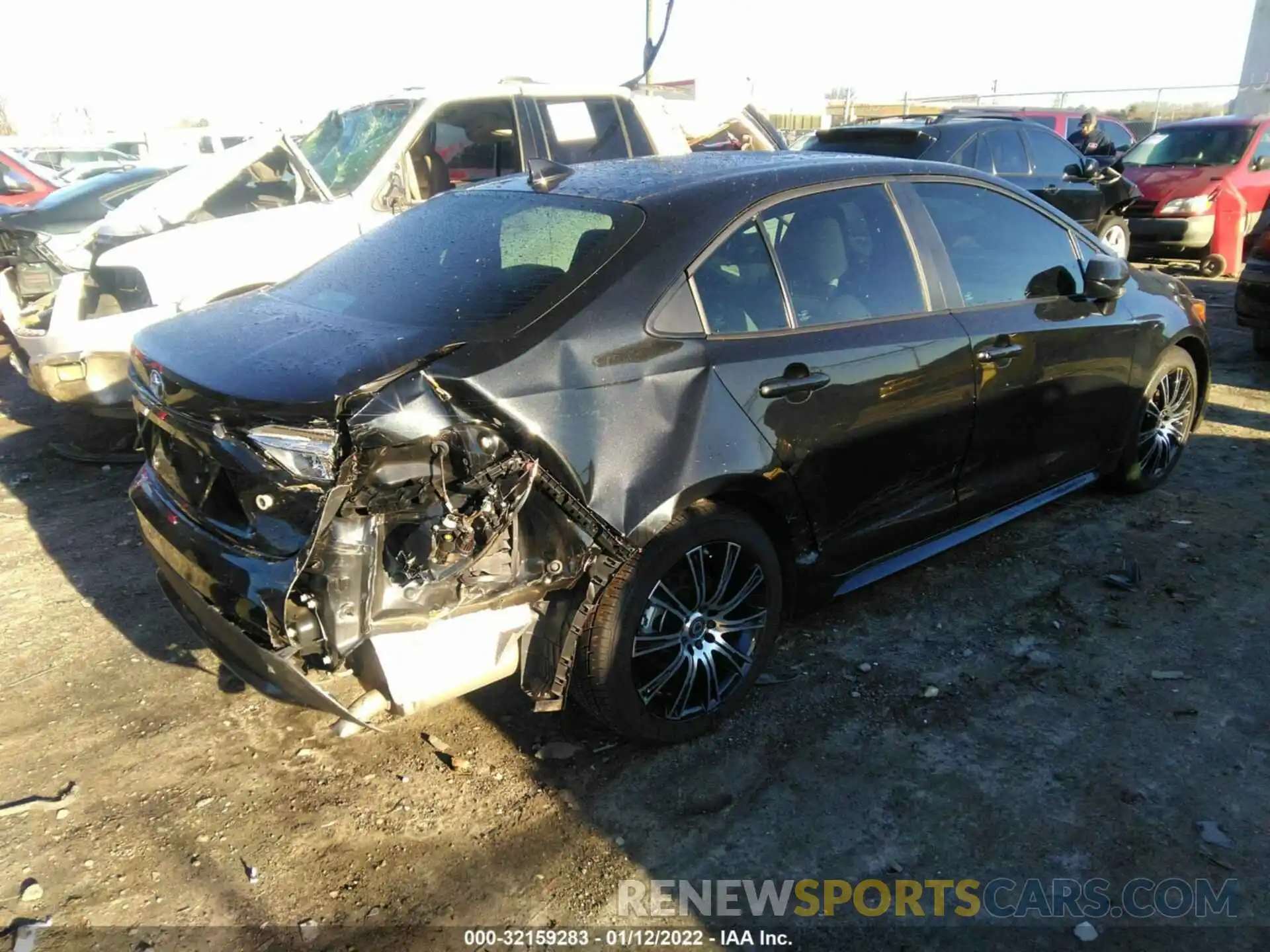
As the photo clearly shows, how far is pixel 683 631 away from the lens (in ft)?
9.73

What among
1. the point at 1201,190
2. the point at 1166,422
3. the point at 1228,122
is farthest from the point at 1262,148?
the point at 1166,422

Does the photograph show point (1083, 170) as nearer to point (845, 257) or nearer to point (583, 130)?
point (583, 130)

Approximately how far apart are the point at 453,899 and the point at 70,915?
0.99 meters

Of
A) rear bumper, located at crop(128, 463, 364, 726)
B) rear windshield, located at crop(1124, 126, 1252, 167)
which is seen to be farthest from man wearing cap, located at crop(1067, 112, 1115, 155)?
rear bumper, located at crop(128, 463, 364, 726)

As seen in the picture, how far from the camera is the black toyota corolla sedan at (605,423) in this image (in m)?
2.45

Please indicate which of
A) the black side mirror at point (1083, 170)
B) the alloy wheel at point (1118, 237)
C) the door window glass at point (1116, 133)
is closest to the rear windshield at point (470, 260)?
the black side mirror at point (1083, 170)

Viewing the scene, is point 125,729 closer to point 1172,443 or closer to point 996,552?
point 996,552

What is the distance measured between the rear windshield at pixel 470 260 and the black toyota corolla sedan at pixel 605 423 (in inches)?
0.6

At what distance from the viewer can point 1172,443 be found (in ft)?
16.3

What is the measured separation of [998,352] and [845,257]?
78 cm

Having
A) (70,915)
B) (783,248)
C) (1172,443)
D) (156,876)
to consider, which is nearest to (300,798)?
(156,876)

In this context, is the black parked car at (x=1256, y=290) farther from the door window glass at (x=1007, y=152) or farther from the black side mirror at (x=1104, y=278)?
the black side mirror at (x=1104, y=278)

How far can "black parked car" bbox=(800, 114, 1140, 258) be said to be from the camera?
8734mm

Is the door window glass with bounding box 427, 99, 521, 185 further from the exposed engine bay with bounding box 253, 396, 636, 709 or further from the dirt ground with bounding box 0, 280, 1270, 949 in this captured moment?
the exposed engine bay with bounding box 253, 396, 636, 709
